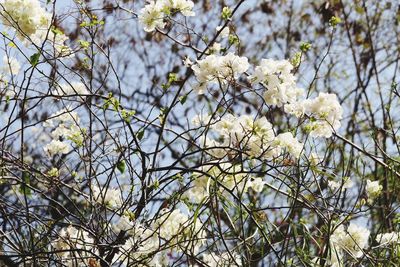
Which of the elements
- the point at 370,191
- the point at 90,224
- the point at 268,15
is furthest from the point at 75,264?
the point at 268,15

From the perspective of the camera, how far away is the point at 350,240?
10.1 feet

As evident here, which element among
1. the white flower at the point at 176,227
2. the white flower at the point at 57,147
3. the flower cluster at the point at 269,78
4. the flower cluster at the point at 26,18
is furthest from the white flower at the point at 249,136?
the white flower at the point at 57,147

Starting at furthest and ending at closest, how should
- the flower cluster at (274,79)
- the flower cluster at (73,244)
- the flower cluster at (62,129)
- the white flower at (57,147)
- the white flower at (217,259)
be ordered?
the white flower at (57,147) → the flower cluster at (62,129) → the white flower at (217,259) → the flower cluster at (73,244) → the flower cluster at (274,79)

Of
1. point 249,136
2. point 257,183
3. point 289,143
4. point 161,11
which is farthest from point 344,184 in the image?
point 161,11

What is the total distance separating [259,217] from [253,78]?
0.62 m

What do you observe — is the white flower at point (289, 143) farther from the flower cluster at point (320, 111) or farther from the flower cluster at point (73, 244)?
the flower cluster at point (73, 244)

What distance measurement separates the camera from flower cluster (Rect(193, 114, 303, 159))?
2711mm

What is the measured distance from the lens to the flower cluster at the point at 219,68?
272 cm

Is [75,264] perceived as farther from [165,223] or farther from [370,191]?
[370,191]

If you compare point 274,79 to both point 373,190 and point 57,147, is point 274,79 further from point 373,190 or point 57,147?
point 57,147

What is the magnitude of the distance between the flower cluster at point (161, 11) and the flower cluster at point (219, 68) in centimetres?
40

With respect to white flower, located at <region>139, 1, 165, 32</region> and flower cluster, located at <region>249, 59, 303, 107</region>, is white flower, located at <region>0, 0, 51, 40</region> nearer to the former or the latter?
white flower, located at <region>139, 1, 165, 32</region>

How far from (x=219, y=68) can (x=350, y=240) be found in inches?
36.7


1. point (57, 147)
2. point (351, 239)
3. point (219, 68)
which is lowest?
point (351, 239)
